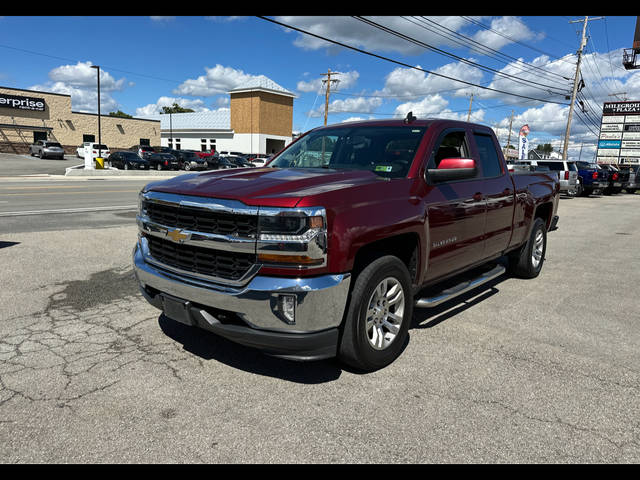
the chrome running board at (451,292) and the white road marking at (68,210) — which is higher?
the chrome running board at (451,292)

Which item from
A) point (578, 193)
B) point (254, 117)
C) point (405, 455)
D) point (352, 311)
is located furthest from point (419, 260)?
point (254, 117)

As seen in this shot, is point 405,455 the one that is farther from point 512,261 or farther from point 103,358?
point 512,261

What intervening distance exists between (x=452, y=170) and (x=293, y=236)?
1620 millimetres

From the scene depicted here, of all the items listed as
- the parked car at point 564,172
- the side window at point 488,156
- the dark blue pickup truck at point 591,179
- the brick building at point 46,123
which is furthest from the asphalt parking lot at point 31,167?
the dark blue pickup truck at point 591,179

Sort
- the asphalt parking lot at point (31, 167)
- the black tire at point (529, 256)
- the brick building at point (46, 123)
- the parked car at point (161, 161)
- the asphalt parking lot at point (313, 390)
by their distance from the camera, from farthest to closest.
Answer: the brick building at point (46, 123) < the parked car at point (161, 161) < the asphalt parking lot at point (31, 167) < the black tire at point (529, 256) < the asphalt parking lot at point (313, 390)

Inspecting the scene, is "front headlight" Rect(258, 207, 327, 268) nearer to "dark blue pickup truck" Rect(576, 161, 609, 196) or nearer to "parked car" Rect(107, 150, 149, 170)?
"dark blue pickup truck" Rect(576, 161, 609, 196)

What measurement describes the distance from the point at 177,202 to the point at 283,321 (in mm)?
1148

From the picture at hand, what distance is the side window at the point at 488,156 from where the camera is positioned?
4.92m

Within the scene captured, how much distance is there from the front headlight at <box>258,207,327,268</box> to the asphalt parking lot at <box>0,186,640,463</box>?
0.95 metres

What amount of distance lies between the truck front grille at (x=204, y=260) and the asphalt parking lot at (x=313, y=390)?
2.55 ft

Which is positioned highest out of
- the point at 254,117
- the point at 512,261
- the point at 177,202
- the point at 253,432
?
the point at 254,117

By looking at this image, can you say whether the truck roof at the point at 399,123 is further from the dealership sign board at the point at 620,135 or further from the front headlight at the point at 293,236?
the dealership sign board at the point at 620,135

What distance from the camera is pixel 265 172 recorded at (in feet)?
12.9

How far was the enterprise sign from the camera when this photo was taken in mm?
50231
